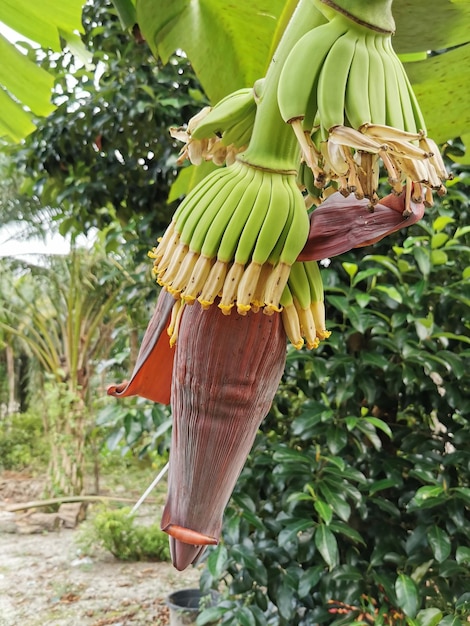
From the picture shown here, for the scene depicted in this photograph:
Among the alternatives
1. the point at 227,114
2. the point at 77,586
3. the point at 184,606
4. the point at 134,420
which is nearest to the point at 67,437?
the point at 77,586

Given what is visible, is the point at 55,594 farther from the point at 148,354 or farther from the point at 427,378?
the point at 148,354

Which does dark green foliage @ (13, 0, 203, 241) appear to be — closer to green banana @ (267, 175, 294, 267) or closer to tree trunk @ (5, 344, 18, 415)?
green banana @ (267, 175, 294, 267)

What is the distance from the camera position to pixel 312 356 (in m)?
1.03

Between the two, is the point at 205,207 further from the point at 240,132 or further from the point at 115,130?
the point at 115,130

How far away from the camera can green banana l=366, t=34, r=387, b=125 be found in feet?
0.61

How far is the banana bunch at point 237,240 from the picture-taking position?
209 millimetres

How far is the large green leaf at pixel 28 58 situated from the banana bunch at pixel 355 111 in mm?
304

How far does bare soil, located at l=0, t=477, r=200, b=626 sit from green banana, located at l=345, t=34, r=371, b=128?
7.90 ft

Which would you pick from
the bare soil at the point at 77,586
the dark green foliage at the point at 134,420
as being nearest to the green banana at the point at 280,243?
the dark green foliage at the point at 134,420

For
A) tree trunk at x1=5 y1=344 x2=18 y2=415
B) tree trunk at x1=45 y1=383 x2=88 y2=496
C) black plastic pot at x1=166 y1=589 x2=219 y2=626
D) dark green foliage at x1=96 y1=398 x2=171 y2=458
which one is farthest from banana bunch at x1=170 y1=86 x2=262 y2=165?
tree trunk at x1=5 y1=344 x2=18 y2=415

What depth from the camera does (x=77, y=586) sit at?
2.76 meters

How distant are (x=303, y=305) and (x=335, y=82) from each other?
83 millimetres

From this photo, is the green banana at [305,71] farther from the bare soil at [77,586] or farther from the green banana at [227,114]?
the bare soil at [77,586]

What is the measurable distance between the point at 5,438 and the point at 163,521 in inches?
228
